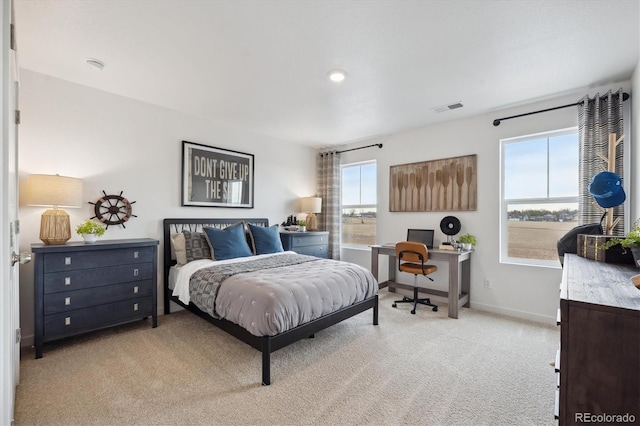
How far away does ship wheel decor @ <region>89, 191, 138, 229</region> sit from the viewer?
10.5 ft

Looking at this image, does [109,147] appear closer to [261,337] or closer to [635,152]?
[261,337]

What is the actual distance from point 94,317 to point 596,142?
17.2ft

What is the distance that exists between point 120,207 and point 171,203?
57 cm

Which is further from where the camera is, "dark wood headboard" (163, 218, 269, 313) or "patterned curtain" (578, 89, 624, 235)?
"dark wood headboard" (163, 218, 269, 313)

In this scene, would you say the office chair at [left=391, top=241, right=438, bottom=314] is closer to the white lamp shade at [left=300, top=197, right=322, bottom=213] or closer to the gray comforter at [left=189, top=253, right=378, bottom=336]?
the gray comforter at [left=189, top=253, right=378, bottom=336]

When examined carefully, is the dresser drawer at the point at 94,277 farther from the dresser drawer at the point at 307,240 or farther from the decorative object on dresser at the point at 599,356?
the decorative object on dresser at the point at 599,356

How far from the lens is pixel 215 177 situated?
4188mm

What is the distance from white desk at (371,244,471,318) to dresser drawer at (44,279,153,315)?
297 centimetres

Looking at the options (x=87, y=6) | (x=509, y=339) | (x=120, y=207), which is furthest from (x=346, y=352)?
(x=87, y=6)

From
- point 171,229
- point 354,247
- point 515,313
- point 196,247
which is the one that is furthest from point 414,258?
point 171,229

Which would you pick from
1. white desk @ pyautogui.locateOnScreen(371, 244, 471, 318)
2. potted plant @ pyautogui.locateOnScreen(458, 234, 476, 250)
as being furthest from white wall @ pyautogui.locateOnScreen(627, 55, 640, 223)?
white desk @ pyautogui.locateOnScreen(371, 244, 471, 318)

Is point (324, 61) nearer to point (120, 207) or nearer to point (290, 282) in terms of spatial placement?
point (290, 282)

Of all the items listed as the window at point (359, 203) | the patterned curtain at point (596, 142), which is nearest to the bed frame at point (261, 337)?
the window at point (359, 203)

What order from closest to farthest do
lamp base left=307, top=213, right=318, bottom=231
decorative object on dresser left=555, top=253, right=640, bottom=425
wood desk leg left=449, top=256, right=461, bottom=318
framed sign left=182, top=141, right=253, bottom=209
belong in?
decorative object on dresser left=555, top=253, right=640, bottom=425 < wood desk leg left=449, top=256, right=461, bottom=318 < framed sign left=182, top=141, right=253, bottom=209 < lamp base left=307, top=213, right=318, bottom=231
